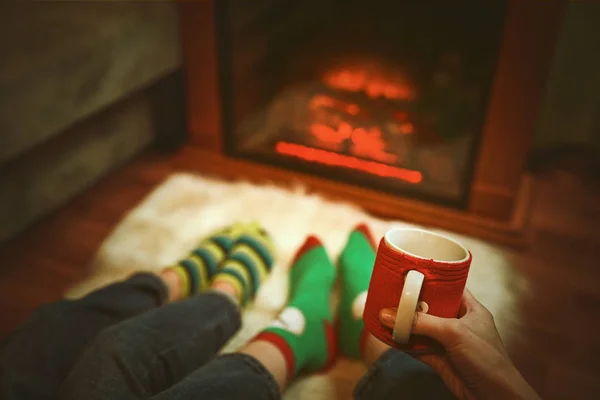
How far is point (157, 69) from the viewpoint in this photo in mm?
1466

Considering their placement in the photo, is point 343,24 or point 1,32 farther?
point 343,24

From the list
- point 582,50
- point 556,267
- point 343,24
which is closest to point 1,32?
point 343,24

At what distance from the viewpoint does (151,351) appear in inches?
29.3

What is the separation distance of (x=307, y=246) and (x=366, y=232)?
0.47 ft

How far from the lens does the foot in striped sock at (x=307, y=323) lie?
0.83 m

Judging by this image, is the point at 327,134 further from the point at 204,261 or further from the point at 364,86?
the point at 204,261

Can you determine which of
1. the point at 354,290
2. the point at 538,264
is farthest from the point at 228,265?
the point at 538,264

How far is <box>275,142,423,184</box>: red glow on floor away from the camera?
1.48 metres

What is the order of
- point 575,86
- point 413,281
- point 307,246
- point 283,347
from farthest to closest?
1. point 575,86
2. point 307,246
3. point 283,347
4. point 413,281

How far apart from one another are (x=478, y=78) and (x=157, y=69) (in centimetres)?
86

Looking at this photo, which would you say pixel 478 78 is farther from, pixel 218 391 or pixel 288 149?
pixel 218 391

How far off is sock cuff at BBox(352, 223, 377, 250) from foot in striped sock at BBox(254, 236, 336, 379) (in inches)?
4.7

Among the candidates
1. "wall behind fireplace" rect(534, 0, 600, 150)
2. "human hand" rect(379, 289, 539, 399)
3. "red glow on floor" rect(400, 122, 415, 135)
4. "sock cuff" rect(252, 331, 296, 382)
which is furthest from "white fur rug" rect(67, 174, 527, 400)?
"wall behind fireplace" rect(534, 0, 600, 150)

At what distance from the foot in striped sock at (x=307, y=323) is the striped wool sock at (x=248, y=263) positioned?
7 cm
